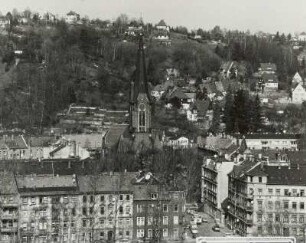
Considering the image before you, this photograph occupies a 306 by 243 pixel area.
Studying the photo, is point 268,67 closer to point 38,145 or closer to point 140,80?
point 140,80

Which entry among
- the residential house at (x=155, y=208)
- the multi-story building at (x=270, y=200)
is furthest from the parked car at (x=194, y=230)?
the multi-story building at (x=270, y=200)

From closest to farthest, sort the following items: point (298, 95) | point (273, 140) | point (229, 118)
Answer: point (273, 140) → point (229, 118) → point (298, 95)

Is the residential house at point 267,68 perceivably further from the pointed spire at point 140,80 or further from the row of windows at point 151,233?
the row of windows at point 151,233

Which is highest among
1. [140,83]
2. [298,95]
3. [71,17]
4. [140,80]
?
[71,17]

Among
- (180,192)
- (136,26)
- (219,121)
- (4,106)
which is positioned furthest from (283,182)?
(136,26)

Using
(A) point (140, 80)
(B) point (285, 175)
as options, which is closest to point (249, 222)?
(B) point (285, 175)

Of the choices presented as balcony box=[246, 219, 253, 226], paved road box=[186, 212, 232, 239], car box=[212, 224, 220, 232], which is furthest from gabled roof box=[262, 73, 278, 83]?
balcony box=[246, 219, 253, 226]
